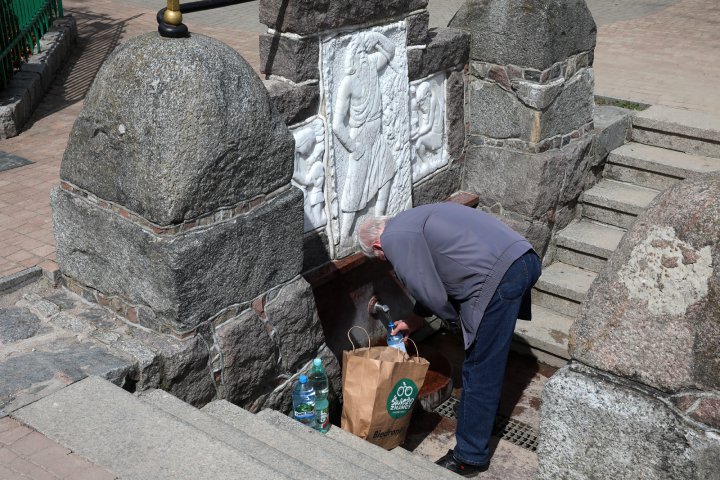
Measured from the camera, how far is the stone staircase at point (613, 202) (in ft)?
20.0

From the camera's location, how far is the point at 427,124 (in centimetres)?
588

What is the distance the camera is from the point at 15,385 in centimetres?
346

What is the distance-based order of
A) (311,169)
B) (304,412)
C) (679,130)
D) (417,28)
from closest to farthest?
(304,412) → (311,169) → (417,28) → (679,130)

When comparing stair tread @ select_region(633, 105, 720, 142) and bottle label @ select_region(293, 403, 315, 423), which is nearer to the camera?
bottle label @ select_region(293, 403, 315, 423)

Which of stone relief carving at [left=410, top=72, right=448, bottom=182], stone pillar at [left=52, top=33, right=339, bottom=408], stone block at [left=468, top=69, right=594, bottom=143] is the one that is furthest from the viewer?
stone block at [left=468, top=69, right=594, bottom=143]

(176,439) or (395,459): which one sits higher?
(176,439)

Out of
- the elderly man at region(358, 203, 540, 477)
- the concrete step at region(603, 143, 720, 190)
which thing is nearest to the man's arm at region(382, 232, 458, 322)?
the elderly man at region(358, 203, 540, 477)

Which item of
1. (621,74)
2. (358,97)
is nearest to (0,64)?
(358,97)

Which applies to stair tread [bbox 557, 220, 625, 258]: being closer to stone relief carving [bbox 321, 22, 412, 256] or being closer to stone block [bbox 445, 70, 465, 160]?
stone block [bbox 445, 70, 465, 160]

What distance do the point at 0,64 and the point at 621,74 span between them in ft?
19.6

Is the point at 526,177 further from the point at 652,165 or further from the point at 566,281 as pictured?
the point at 652,165

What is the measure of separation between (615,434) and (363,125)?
3.26 meters

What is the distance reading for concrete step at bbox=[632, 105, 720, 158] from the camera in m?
6.48

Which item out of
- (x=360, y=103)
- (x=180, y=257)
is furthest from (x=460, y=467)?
(x=360, y=103)
